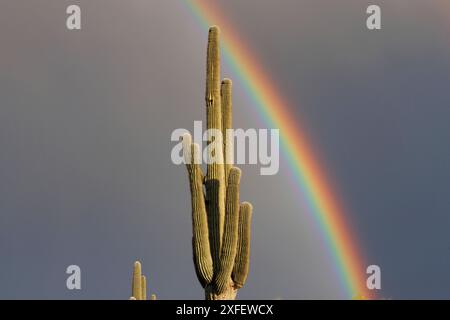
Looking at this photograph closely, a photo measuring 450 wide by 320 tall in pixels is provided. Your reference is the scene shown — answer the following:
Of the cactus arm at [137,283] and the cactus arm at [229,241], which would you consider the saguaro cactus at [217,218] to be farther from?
the cactus arm at [137,283]

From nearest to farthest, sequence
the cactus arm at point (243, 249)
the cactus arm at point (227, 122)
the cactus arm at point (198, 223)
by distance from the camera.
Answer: the cactus arm at point (198, 223), the cactus arm at point (243, 249), the cactus arm at point (227, 122)

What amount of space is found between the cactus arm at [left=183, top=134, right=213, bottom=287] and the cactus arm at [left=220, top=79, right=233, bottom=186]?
0.88 meters

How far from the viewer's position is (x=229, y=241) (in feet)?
46.0

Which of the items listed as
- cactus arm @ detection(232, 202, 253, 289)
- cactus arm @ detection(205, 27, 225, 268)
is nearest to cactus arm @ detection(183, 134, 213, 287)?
cactus arm @ detection(205, 27, 225, 268)

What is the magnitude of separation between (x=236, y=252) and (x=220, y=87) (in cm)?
364

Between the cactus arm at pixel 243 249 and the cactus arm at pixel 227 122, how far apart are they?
814 mm

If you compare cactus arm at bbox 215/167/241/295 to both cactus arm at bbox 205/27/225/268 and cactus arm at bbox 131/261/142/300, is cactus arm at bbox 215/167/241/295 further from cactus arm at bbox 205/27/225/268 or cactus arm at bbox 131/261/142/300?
cactus arm at bbox 131/261/142/300

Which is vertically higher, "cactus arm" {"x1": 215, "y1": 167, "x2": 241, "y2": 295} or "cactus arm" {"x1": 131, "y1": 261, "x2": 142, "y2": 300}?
"cactus arm" {"x1": 215, "y1": 167, "x2": 241, "y2": 295}

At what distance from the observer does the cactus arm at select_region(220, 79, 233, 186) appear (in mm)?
15266

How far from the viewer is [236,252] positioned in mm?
14289

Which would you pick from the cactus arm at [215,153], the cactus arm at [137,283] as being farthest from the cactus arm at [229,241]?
the cactus arm at [137,283]

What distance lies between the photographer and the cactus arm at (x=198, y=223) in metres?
14.0
